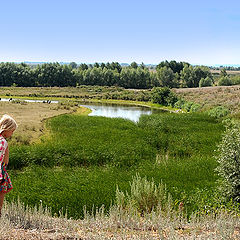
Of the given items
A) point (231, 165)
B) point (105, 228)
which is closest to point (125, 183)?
point (231, 165)

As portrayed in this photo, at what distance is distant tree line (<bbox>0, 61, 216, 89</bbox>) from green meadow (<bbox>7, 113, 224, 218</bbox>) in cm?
7292

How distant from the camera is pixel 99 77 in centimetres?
10306

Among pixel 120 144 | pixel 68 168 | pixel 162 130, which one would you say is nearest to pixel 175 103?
pixel 162 130

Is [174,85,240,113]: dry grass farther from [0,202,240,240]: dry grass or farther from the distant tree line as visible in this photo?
the distant tree line

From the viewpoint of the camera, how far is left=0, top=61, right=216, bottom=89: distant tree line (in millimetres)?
96062

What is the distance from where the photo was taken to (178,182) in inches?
454

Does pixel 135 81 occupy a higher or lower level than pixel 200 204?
higher

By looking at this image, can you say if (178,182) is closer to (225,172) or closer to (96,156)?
(225,172)

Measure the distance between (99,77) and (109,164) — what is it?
8975 centimetres

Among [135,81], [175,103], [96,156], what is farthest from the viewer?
[135,81]

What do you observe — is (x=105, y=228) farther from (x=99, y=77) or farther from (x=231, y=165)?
(x=99, y=77)

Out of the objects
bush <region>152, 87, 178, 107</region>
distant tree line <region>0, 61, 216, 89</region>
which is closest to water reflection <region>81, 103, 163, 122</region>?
bush <region>152, 87, 178, 107</region>

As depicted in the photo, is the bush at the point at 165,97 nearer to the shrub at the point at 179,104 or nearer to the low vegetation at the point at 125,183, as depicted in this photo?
the shrub at the point at 179,104

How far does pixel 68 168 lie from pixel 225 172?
853cm
